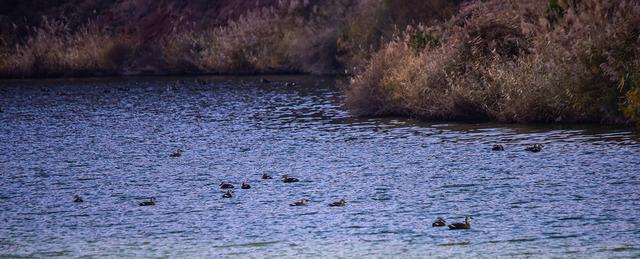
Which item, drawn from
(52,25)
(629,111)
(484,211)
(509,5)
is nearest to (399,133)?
(629,111)

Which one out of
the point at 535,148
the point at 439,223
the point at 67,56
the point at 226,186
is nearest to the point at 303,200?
the point at 226,186

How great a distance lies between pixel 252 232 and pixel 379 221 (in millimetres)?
1611

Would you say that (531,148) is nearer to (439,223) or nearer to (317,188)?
(317,188)

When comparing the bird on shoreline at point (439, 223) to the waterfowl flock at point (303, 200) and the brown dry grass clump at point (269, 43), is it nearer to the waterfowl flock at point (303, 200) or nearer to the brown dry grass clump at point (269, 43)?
the waterfowl flock at point (303, 200)

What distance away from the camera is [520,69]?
2505 cm

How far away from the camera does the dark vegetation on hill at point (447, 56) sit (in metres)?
23.7

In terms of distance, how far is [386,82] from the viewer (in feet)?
90.7

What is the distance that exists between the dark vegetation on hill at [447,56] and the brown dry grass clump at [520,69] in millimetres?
27

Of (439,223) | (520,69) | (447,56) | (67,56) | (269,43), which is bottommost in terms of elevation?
(67,56)

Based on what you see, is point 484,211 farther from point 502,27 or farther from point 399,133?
point 502,27

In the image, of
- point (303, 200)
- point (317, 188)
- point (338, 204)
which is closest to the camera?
point (338, 204)

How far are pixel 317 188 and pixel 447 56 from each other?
10442 millimetres

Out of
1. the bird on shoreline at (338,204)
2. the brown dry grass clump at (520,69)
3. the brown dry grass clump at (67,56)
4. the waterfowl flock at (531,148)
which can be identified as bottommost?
the brown dry grass clump at (67,56)

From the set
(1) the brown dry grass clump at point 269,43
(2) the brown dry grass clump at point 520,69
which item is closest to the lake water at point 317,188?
(2) the brown dry grass clump at point 520,69
